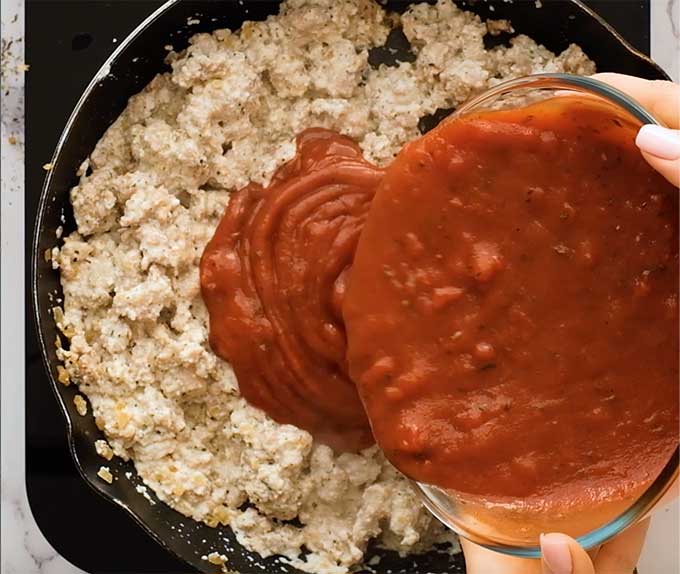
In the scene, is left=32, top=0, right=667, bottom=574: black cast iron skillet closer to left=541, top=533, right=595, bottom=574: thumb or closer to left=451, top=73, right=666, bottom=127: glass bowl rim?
left=451, top=73, right=666, bottom=127: glass bowl rim

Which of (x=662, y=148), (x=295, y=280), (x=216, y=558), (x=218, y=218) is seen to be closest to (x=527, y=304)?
(x=662, y=148)

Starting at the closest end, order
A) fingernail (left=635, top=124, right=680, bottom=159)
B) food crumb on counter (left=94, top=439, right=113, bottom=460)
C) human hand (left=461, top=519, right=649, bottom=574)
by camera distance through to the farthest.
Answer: fingernail (left=635, top=124, right=680, bottom=159) < human hand (left=461, top=519, right=649, bottom=574) < food crumb on counter (left=94, top=439, right=113, bottom=460)

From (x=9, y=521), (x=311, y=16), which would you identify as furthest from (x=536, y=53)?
(x=9, y=521)

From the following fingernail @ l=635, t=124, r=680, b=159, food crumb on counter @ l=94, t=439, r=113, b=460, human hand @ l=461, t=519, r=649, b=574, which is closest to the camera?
fingernail @ l=635, t=124, r=680, b=159

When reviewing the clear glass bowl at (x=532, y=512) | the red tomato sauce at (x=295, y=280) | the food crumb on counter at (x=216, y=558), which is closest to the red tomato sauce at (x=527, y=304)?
the clear glass bowl at (x=532, y=512)

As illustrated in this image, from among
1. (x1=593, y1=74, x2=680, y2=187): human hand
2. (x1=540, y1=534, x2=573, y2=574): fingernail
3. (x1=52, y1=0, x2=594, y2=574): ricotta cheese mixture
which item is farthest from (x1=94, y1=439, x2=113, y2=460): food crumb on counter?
(x1=593, y1=74, x2=680, y2=187): human hand

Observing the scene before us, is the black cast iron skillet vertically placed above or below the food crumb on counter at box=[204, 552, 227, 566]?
above

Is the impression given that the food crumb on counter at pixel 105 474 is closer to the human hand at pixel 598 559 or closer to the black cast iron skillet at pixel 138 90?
the black cast iron skillet at pixel 138 90

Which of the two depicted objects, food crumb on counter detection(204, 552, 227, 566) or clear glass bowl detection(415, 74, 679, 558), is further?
food crumb on counter detection(204, 552, 227, 566)
